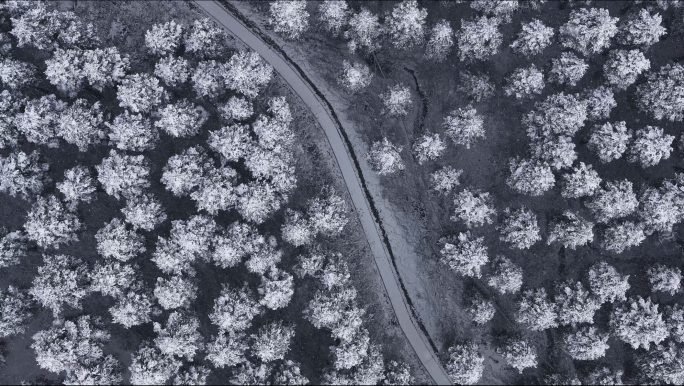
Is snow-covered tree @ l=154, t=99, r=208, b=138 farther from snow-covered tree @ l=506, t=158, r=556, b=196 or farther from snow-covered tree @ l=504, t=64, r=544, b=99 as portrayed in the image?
snow-covered tree @ l=506, t=158, r=556, b=196

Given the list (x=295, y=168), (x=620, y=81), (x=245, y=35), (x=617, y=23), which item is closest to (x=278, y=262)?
(x=295, y=168)

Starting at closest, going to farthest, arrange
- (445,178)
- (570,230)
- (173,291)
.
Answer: (173,291)
(570,230)
(445,178)

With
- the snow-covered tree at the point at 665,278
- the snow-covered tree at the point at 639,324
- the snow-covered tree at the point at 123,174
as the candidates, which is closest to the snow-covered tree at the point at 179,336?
the snow-covered tree at the point at 123,174

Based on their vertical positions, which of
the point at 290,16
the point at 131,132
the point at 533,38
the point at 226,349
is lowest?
the point at 226,349

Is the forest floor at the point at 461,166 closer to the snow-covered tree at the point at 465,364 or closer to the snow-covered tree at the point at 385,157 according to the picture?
the snow-covered tree at the point at 385,157

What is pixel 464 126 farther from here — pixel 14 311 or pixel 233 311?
pixel 14 311

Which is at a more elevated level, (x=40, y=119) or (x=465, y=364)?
(x=40, y=119)

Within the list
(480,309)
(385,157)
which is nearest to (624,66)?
(385,157)
